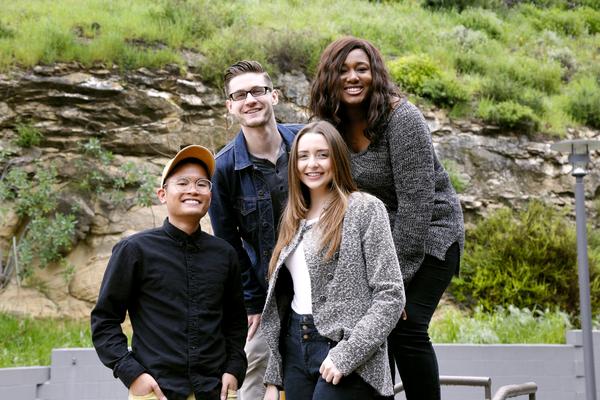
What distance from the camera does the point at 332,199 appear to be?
300cm

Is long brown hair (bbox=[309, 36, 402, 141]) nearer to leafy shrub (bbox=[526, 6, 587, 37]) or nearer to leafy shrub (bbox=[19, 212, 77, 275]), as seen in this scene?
leafy shrub (bbox=[19, 212, 77, 275])

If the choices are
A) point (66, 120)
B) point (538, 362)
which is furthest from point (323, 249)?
point (66, 120)

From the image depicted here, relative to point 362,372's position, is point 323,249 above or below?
above

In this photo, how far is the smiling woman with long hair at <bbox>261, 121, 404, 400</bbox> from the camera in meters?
2.74

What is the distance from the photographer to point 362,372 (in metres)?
2.74

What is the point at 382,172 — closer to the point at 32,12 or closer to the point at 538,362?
the point at 538,362

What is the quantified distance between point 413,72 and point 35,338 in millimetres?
7383

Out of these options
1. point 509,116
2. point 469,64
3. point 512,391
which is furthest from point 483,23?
point 512,391

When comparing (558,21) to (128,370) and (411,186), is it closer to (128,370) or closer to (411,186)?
(411,186)

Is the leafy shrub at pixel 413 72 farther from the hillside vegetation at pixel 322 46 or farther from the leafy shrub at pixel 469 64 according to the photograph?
the leafy shrub at pixel 469 64

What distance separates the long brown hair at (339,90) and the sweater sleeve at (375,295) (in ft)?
1.46

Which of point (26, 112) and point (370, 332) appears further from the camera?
point (26, 112)

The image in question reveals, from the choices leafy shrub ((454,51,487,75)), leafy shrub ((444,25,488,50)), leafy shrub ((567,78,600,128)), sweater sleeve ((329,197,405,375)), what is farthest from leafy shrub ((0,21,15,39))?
sweater sleeve ((329,197,405,375))

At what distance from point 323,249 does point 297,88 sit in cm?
900
